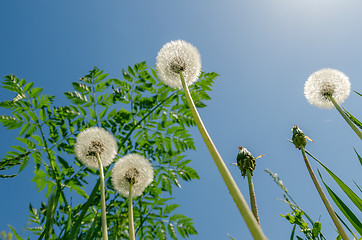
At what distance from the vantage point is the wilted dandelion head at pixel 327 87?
2309 millimetres

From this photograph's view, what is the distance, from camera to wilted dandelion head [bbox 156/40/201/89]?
1.45 m

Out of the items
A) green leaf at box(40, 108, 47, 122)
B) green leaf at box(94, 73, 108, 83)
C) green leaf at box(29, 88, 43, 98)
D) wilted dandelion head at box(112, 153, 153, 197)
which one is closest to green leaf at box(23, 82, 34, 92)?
green leaf at box(29, 88, 43, 98)

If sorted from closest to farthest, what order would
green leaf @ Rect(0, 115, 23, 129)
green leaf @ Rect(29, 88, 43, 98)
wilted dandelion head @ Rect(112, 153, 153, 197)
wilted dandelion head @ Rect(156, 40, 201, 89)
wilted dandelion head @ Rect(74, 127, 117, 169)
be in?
1. wilted dandelion head @ Rect(156, 40, 201, 89)
2. wilted dandelion head @ Rect(112, 153, 153, 197)
3. wilted dandelion head @ Rect(74, 127, 117, 169)
4. green leaf @ Rect(0, 115, 23, 129)
5. green leaf @ Rect(29, 88, 43, 98)

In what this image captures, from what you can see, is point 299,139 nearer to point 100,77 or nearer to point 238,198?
point 238,198

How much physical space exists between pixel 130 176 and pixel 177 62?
0.72 m

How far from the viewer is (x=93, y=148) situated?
178 centimetres

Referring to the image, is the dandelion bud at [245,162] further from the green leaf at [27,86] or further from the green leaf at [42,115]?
the green leaf at [27,86]

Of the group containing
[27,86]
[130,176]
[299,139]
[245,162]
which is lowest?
[245,162]

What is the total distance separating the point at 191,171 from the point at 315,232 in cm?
168

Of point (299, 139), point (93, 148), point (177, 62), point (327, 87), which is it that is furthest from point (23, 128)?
point (327, 87)

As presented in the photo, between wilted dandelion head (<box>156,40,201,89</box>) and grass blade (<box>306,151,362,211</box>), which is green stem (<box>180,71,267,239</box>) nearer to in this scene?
wilted dandelion head (<box>156,40,201,89</box>)

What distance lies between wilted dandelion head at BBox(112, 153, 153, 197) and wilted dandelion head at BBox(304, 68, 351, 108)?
64.0 inches

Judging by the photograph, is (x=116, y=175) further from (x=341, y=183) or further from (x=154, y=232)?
(x=154, y=232)

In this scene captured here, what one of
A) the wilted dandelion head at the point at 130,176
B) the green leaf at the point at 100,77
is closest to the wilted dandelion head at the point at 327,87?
the wilted dandelion head at the point at 130,176
